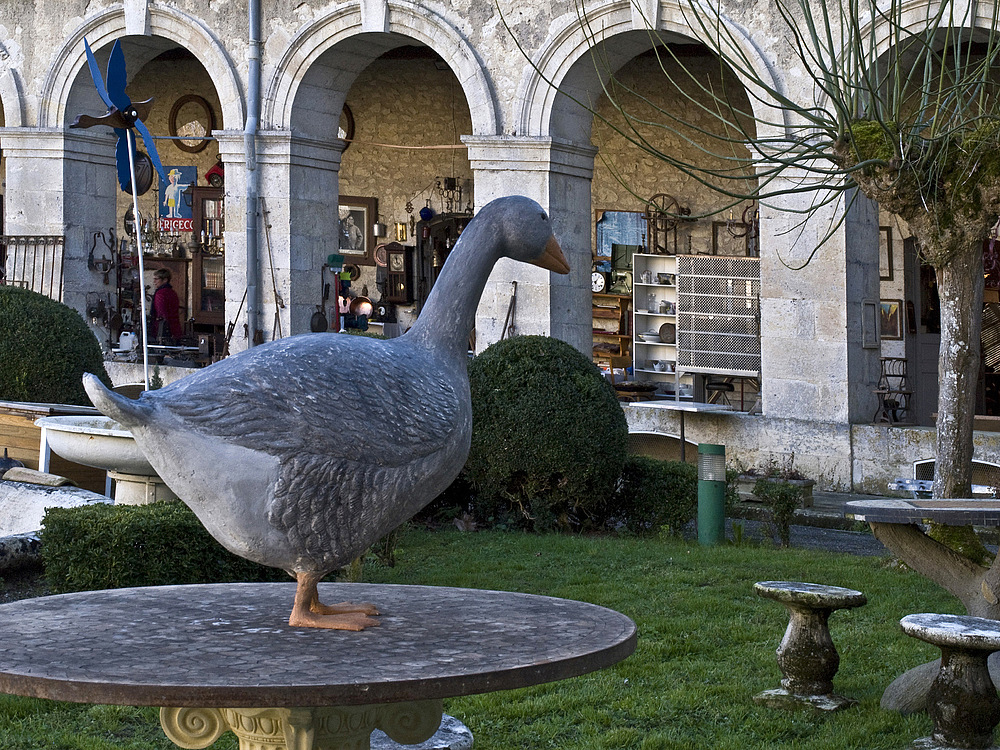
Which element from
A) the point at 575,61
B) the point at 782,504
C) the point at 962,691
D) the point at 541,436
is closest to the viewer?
the point at 962,691

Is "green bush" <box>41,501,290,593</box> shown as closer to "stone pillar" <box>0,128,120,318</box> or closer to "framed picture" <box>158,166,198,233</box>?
"stone pillar" <box>0,128,120,318</box>

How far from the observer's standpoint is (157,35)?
14.3 metres

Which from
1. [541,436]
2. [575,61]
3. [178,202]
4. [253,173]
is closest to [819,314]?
[575,61]

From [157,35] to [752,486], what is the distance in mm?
8286

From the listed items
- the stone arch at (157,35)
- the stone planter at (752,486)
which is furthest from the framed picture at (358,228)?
the stone planter at (752,486)

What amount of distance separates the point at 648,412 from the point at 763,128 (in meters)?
2.87

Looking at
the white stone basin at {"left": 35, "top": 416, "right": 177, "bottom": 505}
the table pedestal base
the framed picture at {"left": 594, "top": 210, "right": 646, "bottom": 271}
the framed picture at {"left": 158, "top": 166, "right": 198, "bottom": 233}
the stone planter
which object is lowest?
the stone planter

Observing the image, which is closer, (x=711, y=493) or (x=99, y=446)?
(x=99, y=446)

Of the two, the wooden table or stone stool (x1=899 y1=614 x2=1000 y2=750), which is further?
stone stool (x1=899 y1=614 x2=1000 y2=750)

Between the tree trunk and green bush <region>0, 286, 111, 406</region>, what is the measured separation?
6119 millimetres

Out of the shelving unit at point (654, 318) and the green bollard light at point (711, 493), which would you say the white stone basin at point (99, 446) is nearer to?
the green bollard light at point (711, 493)

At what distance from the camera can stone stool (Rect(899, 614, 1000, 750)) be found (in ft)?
14.7

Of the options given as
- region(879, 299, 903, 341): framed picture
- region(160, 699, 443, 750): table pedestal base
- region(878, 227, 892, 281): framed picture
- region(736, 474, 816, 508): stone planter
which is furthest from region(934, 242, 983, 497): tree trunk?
region(878, 227, 892, 281): framed picture

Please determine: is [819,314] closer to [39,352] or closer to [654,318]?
[654,318]
